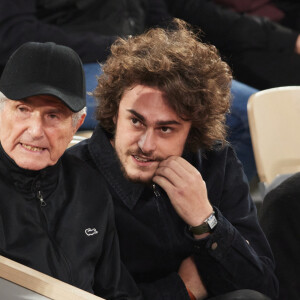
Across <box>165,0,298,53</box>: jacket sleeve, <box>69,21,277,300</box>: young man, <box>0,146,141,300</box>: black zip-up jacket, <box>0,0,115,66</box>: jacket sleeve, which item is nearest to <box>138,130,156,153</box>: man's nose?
<box>69,21,277,300</box>: young man

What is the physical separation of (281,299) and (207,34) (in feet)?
5.92

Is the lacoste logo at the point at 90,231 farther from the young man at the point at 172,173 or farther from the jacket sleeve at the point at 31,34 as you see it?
the jacket sleeve at the point at 31,34

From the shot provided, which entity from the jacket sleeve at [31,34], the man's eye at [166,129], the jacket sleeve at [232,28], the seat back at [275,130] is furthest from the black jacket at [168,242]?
the jacket sleeve at [232,28]

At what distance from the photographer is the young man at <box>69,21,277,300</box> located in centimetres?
149

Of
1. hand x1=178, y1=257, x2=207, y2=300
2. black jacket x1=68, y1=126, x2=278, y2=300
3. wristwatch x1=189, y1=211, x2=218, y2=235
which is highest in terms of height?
wristwatch x1=189, y1=211, x2=218, y2=235

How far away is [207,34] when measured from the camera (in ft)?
10.6

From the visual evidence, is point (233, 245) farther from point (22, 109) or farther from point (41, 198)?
point (22, 109)

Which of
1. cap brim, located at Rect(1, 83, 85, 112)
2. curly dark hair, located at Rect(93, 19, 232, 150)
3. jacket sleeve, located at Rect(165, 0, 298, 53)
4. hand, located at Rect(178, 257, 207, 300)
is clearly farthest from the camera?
jacket sleeve, located at Rect(165, 0, 298, 53)

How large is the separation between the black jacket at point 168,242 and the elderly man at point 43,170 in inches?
6.5

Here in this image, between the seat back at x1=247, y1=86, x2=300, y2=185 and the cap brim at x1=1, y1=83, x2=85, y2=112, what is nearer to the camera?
the cap brim at x1=1, y1=83, x2=85, y2=112

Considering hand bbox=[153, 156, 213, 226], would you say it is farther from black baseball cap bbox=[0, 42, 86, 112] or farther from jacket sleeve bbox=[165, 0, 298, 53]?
jacket sleeve bbox=[165, 0, 298, 53]

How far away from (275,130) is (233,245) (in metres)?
0.99

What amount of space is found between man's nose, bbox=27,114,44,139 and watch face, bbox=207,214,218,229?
0.45 meters

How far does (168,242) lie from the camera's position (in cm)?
156
